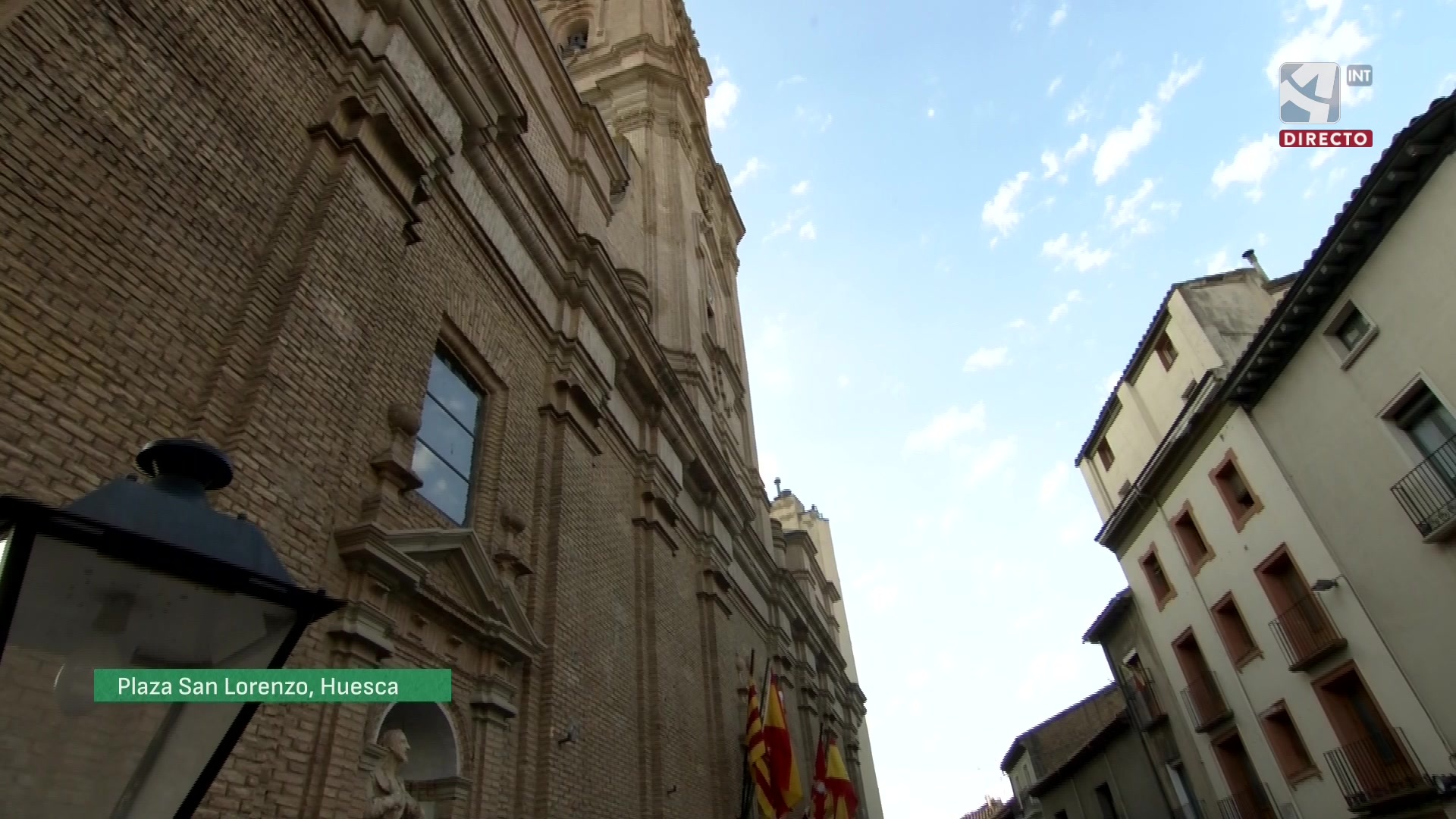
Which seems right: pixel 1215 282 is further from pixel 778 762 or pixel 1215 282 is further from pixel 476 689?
pixel 476 689

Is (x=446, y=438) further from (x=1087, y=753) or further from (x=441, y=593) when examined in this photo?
(x=1087, y=753)

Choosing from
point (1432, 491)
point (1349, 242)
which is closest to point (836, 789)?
point (1432, 491)

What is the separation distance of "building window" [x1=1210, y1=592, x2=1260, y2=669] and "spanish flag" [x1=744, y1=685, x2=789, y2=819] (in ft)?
36.1

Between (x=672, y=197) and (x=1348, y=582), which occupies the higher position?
(x=672, y=197)

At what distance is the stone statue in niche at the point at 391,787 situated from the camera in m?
6.34

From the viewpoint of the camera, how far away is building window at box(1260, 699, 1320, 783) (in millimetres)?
16531

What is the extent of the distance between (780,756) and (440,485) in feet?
25.3

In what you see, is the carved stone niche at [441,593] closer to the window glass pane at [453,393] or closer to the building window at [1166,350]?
the window glass pane at [453,393]

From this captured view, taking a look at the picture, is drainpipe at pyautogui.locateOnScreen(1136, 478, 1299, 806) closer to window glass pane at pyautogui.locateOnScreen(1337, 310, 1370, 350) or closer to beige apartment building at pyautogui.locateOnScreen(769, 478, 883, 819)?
window glass pane at pyautogui.locateOnScreen(1337, 310, 1370, 350)

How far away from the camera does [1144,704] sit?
78.2ft

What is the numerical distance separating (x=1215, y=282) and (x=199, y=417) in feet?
72.0

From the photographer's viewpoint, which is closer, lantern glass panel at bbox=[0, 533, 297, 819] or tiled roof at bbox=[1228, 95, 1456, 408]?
lantern glass panel at bbox=[0, 533, 297, 819]

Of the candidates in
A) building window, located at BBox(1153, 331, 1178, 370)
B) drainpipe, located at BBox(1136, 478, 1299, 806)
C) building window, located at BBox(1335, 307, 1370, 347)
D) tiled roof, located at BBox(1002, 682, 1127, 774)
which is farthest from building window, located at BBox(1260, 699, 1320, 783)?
tiled roof, located at BBox(1002, 682, 1127, 774)

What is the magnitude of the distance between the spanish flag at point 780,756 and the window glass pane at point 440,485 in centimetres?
702
